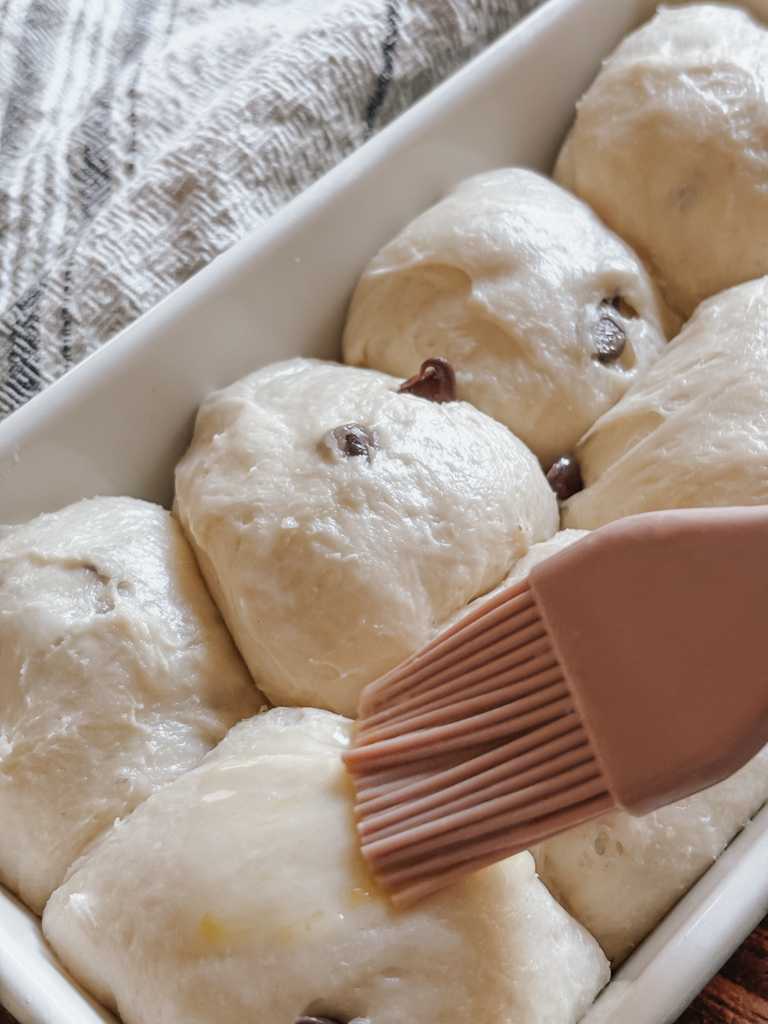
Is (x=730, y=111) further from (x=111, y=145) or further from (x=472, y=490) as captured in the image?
(x=111, y=145)

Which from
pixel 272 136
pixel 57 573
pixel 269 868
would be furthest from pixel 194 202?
pixel 269 868

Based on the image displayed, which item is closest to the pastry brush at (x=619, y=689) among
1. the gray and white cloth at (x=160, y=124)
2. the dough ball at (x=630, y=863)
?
the dough ball at (x=630, y=863)

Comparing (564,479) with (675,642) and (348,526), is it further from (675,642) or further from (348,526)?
(675,642)

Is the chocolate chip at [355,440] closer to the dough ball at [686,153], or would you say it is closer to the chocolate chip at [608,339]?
the chocolate chip at [608,339]

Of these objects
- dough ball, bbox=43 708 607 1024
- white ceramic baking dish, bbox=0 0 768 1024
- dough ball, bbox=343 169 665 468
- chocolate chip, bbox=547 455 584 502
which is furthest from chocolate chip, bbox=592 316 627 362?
dough ball, bbox=43 708 607 1024

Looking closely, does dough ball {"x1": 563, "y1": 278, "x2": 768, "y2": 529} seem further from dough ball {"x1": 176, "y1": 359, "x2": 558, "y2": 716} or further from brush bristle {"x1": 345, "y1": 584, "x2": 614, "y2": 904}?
brush bristle {"x1": 345, "y1": 584, "x2": 614, "y2": 904}

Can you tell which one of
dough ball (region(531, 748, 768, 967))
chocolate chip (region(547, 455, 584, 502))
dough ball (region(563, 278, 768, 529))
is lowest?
dough ball (region(531, 748, 768, 967))
